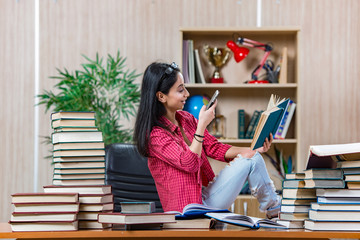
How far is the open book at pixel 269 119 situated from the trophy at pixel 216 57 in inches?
74.8

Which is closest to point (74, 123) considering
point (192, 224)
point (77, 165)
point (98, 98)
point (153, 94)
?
point (77, 165)

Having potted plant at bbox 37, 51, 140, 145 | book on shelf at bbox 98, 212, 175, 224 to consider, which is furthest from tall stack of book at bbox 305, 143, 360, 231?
potted plant at bbox 37, 51, 140, 145

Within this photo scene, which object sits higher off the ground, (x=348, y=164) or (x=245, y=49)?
(x=245, y=49)

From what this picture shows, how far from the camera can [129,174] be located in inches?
110

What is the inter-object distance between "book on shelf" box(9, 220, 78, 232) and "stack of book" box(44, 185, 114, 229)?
61mm

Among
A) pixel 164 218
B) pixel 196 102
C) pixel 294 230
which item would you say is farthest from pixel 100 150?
pixel 196 102

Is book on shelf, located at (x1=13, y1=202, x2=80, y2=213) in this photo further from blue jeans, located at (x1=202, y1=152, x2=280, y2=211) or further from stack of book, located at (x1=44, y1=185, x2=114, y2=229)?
blue jeans, located at (x1=202, y1=152, x2=280, y2=211)

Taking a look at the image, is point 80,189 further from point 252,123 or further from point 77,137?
point 252,123

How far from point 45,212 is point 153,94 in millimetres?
947

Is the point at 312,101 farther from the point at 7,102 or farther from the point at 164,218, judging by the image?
the point at 164,218

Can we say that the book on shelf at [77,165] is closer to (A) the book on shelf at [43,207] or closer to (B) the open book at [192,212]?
(A) the book on shelf at [43,207]

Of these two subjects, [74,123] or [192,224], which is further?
[74,123]

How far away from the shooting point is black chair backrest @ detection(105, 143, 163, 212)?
280cm

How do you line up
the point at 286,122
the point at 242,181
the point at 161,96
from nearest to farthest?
1. the point at 242,181
2. the point at 161,96
3. the point at 286,122
